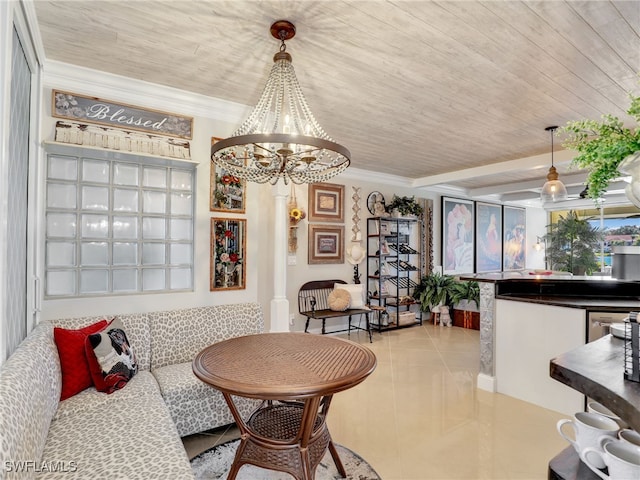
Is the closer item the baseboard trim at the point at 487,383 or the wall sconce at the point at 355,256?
the baseboard trim at the point at 487,383

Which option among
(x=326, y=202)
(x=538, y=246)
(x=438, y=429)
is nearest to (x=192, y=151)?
(x=326, y=202)

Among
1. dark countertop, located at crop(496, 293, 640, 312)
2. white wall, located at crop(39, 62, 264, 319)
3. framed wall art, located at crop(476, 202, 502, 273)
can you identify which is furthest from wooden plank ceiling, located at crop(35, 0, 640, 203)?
framed wall art, located at crop(476, 202, 502, 273)

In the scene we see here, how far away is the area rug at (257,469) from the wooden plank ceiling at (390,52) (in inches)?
104

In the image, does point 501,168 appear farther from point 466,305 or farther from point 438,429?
point 438,429

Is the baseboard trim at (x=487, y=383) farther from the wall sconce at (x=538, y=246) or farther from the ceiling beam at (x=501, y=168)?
the wall sconce at (x=538, y=246)

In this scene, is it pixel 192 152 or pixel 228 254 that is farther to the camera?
pixel 228 254

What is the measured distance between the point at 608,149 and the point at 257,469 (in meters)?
2.33

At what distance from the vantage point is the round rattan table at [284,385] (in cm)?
163

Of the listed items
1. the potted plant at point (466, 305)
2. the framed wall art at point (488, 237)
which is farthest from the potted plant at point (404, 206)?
the framed wall art at point (488, 237)

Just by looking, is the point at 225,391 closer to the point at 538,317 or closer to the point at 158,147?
the point at 158,147

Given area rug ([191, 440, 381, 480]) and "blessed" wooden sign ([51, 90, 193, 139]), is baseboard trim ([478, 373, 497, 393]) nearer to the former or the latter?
area rug ([191, 440, 381, 480])

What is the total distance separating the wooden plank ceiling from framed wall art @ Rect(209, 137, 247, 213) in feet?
2.22

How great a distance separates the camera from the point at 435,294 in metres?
6.36

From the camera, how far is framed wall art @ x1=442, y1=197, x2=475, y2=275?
723 centimetres
